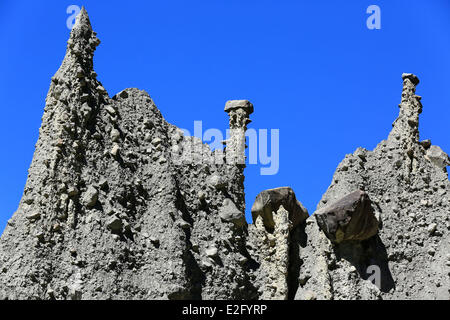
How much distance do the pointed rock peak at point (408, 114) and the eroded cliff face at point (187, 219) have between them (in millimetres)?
50

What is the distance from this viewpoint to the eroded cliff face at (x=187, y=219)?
11367 millimetres

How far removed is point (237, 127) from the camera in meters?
13.4

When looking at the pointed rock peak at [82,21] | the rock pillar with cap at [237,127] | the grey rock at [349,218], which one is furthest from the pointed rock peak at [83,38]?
the grey rock at [349,218]

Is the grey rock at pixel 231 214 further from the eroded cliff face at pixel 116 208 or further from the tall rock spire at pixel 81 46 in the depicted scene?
the tall rock spire at pixel 81 46

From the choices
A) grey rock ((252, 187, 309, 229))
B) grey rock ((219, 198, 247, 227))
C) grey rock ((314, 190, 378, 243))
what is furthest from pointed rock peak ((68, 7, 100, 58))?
grey rock ((314, 190, 378, 243))

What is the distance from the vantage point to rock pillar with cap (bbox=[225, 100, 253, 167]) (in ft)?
43.5

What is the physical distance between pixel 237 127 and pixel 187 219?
1.95 metres

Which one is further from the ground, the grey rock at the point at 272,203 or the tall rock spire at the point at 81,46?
the tall rock spire at the point at 81,46

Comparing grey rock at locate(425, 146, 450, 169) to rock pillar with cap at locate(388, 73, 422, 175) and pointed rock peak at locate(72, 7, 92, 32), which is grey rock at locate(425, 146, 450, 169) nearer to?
rock pillar with cap at locate(388, 73, 422, 175)
